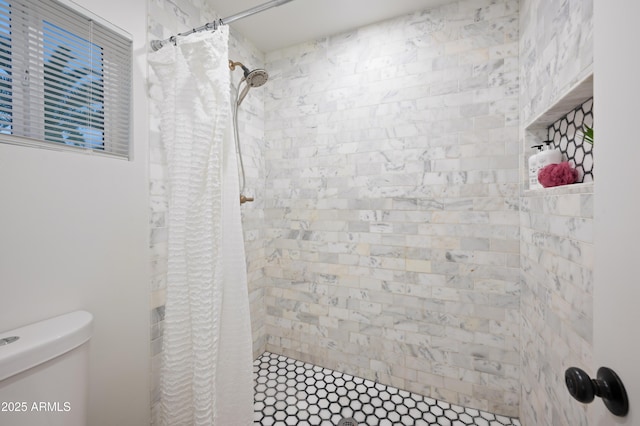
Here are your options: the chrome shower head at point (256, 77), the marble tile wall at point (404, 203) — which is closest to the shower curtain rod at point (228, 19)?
the chrome shower head at point (256, 77)

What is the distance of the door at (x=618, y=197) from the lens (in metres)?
0.39

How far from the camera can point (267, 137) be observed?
6.75 feet

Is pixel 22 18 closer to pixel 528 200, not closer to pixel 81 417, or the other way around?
pixel 81 417

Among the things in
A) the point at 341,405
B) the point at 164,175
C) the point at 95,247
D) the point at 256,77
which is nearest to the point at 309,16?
the point at 256,77

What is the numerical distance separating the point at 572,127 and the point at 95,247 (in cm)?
205

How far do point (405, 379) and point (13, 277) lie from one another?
6.58 ft

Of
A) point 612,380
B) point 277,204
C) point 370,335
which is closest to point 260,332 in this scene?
point 370,335

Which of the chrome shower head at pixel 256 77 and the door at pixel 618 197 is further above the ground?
the chrome shower head at pixel 256 77

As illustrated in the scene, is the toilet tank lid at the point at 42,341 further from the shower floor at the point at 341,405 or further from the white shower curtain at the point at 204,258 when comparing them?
the shower floor at the point at 341,405

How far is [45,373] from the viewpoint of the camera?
0.75m

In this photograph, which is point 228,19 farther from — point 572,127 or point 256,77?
point 572,127

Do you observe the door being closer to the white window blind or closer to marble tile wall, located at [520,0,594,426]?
marble tile wall, located at [520,0,594,426]

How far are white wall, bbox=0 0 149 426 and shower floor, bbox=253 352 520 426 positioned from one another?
0.70 m

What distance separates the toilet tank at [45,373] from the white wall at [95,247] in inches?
4.8
